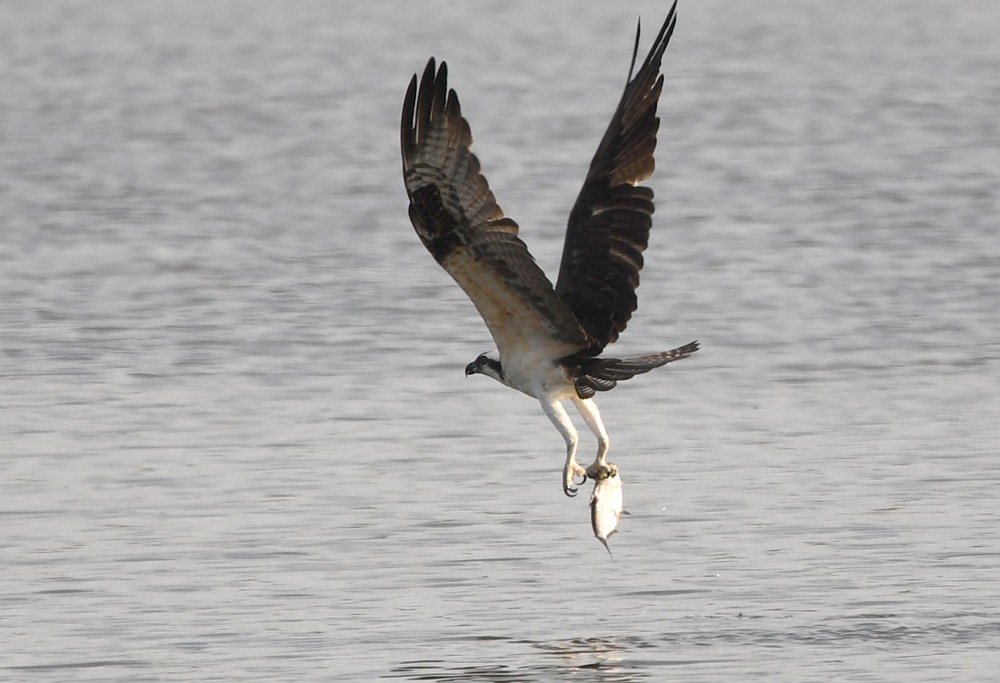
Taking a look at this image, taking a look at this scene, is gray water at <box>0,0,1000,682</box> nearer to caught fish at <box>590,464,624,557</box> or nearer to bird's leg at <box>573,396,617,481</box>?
caught fish at <box>590,464,624,557</box>

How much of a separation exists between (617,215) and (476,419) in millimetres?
2422

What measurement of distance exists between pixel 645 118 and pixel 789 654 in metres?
2.47

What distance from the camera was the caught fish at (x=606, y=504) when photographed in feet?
27.9

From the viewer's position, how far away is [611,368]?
8430 mm

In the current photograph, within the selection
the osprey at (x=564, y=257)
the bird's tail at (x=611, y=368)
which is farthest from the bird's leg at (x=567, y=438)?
the bird's tail at (x=611, y=368)

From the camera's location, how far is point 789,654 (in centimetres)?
792

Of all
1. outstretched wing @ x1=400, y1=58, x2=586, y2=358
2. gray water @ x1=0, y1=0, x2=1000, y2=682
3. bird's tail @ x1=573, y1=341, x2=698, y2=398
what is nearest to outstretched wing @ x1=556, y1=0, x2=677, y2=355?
bird's tail @ x1=573, y1=341, x2=698, y2=398

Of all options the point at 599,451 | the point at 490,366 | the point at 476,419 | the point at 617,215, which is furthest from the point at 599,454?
the point at 476,419

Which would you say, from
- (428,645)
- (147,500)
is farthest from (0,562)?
(428,645)

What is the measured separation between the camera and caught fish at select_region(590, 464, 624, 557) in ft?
27.9

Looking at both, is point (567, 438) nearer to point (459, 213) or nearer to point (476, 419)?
point (459, 213)

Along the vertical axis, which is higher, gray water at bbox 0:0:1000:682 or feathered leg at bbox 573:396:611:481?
feathered leg at bbox 573:396:611:481

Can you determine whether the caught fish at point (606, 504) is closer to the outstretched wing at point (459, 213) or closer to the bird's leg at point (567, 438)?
the bird's leg at point (567, 438)

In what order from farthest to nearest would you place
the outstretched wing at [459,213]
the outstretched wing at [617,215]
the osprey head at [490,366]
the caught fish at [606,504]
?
the outstretched wing at [617,215]
the osprey head at [490,366]
the caught fish at [606,504]
the outstretched wing at [459,213]
